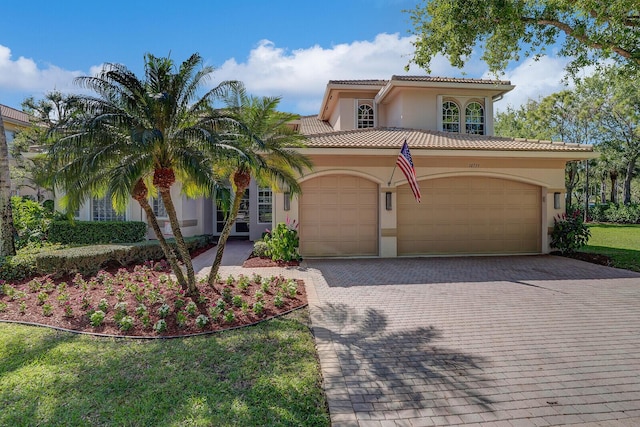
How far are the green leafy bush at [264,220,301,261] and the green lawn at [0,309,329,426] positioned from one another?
5694 millimetres

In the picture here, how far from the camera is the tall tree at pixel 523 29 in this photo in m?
9.66

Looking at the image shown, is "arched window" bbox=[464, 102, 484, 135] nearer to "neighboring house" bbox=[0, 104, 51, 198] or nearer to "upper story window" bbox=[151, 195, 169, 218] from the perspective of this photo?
"upper story window" bbox=[151, 195, 169, 218]

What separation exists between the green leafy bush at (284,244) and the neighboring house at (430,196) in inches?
32.4

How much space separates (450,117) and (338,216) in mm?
8545

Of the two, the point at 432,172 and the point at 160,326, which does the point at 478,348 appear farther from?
the point at 432,172

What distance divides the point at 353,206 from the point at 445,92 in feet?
27.1

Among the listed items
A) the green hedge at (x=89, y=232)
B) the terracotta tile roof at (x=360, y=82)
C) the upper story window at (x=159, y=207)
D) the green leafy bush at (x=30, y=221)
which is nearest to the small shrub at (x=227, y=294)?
the green hedge at (x=89, y=232)

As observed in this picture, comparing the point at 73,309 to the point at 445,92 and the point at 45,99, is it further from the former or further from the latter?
the point at 45,99

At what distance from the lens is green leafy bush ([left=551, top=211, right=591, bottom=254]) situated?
1305 cm

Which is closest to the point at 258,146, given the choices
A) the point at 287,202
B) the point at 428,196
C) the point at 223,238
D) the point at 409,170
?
the point at 223,238

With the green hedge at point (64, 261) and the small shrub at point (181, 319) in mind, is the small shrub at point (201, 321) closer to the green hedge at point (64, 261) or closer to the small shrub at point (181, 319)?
the small shrub at point (181, 319)

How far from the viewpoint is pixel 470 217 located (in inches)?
526

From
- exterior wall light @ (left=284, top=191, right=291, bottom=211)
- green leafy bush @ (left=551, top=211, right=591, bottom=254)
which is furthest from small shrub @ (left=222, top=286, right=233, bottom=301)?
green leafy bush @ (left=551, top=211, right=591, bottom=254)

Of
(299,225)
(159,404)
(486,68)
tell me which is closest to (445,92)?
(486,68)
